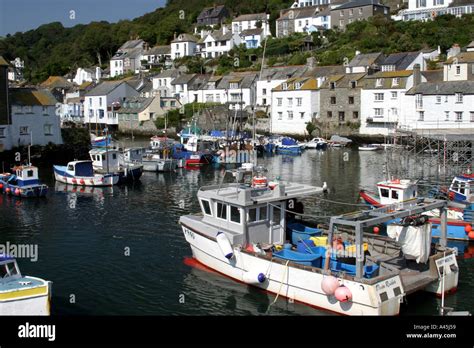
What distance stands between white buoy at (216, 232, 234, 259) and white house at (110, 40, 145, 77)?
9160cm

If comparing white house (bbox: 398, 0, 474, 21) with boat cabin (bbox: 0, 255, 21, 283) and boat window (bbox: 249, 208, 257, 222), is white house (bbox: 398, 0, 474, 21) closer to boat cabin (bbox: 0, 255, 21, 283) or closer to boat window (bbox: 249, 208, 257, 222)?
boat window (bbox: 249, 208, 257, 222)

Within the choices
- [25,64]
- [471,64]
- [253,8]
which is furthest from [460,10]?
[25,64]

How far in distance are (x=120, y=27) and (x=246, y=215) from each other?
117 metres

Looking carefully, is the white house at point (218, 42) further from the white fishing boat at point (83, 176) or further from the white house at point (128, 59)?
the white fishing boat at point (83, 176)

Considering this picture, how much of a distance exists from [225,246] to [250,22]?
91492 mm

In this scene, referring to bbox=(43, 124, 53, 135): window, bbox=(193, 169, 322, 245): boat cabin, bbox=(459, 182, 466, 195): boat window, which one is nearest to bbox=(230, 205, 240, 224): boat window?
bbox=(193, 169, 322, 245): boat cabin

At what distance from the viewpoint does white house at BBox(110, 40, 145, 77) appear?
10850cm

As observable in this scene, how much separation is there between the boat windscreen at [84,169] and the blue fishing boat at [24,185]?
359cm

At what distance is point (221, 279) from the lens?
18969 mm

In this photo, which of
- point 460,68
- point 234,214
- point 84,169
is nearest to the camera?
point 234,214

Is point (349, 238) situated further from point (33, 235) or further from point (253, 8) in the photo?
point (253, 8)

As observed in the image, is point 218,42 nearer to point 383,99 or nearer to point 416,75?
point 383,99

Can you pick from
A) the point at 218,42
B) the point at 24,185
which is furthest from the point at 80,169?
the point at 218,42

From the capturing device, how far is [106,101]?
280 feet
